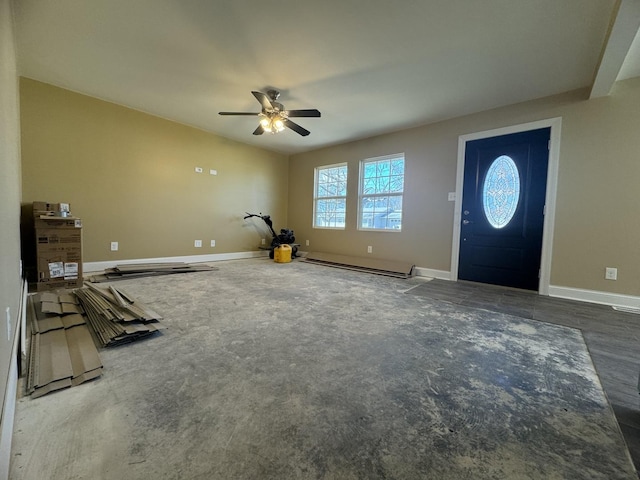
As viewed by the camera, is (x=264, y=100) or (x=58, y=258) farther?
(x=264, y=100)

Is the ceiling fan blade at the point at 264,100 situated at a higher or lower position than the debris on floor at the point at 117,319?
higher

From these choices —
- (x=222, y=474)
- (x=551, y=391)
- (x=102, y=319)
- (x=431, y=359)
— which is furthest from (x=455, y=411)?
(x=102, y=319)

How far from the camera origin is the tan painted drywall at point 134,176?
11.1ft

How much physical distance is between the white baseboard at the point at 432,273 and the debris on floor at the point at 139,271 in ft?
11.8

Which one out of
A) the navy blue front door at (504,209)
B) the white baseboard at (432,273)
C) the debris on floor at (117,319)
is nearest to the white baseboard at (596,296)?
the navy blue front door at (504,209)

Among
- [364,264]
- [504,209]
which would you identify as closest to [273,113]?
[364,264]

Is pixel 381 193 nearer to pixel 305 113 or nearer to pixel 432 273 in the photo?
pixel 432 273

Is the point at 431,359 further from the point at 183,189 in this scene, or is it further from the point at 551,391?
the point at 183,189

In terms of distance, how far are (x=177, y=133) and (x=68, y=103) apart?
1.41 metres

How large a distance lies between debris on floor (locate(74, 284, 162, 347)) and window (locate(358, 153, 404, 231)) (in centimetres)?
400

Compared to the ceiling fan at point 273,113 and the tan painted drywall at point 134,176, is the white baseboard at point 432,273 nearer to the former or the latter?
the ceiling fan at point 273,113

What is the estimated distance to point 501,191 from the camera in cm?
357

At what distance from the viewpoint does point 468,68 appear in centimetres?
A: 272

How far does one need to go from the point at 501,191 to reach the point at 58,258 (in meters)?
5.70
